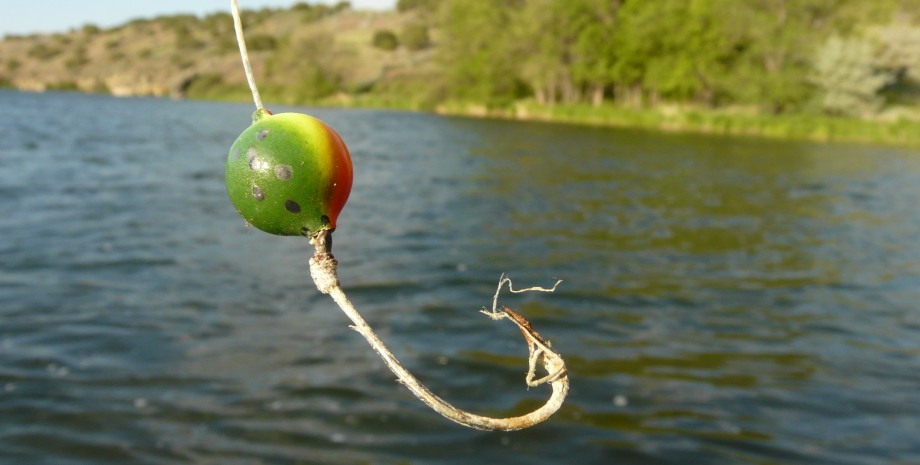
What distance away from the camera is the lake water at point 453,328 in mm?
6078

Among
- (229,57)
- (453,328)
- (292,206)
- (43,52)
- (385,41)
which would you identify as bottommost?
(453,328)

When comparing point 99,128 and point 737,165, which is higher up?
point 99,128

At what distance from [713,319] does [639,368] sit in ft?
6.59

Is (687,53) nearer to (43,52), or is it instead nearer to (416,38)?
(416,38)

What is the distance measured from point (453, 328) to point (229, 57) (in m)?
105

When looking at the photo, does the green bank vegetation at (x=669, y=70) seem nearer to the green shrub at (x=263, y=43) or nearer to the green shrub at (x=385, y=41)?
the green shrub at (x=385, y=41)

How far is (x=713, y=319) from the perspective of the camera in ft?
29.9

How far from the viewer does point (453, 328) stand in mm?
8719

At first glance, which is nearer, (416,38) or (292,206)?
(292,206)

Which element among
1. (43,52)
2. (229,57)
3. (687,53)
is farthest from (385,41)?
(43,52)

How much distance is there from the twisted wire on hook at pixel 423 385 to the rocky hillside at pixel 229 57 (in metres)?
75.0

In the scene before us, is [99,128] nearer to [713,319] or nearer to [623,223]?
[623,223]

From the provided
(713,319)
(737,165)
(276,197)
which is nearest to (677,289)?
(713,319)

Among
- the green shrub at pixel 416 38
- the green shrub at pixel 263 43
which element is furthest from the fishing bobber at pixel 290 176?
the green shrub at pixel 263 43
